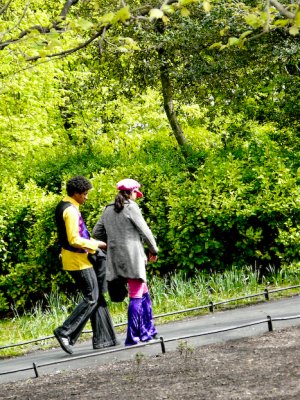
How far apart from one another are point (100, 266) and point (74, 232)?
605 millimetres

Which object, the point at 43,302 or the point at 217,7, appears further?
the point at 217,7

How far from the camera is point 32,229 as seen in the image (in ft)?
43.1

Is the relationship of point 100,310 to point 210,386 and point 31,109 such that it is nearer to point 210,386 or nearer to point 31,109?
point 210,386

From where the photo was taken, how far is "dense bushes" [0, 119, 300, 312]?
37.3 feet

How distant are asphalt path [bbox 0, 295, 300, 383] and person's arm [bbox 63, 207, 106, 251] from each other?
104 centimetres

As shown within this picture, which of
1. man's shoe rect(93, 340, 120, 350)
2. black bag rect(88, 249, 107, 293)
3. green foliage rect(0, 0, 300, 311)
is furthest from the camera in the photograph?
green foliage rect(0, 0, 300, 311)

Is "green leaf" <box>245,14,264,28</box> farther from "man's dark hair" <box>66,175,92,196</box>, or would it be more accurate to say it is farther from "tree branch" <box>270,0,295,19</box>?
"man's dark hair" <box>66,175,92,196</box>

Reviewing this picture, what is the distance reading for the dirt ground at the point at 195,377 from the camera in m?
5.81

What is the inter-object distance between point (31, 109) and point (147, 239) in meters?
15.2

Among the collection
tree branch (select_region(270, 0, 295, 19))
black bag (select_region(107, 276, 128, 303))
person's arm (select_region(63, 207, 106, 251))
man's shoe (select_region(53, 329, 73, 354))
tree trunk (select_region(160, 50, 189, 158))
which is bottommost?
man's shoe (select_region(53, 329, 73, 354))

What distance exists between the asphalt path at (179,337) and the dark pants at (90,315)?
0.15 metres

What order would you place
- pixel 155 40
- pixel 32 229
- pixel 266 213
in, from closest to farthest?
pixel 266 213 → pixel 32 229 → pixel 155 40

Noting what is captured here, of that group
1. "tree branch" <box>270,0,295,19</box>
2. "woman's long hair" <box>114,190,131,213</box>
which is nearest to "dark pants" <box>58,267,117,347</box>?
"woman's long hair" <box>114,190,131,213</box>

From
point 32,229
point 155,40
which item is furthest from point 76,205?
point 155,40
